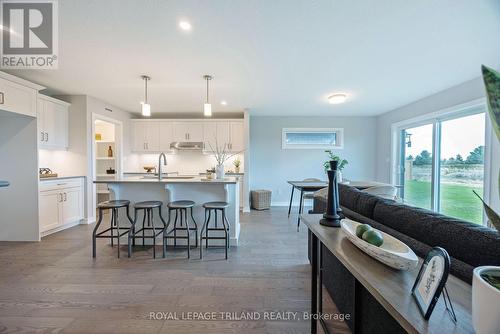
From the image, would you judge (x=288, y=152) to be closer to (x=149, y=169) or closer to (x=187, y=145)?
(x=187, y=145)

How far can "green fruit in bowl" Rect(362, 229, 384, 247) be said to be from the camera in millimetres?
958

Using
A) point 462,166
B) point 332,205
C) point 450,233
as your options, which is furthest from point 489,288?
point 462,166

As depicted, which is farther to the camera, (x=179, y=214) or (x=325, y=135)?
(x=325, y=135)

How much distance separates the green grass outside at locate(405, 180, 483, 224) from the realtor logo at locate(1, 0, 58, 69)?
5.80 m

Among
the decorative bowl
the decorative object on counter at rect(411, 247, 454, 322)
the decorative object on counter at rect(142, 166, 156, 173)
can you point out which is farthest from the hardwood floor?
the decorative object on counter at rect(142, 166, 156, 173)

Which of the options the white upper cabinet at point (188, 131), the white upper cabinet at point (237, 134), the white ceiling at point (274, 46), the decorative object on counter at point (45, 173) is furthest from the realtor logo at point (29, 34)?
the white upper cabinet at point (237, 134)

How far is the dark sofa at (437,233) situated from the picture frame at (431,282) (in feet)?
1.18

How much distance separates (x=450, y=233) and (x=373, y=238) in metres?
0.42

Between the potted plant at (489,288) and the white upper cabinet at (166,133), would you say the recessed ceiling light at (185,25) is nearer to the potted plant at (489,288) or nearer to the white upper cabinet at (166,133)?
the potted plant at (489,288)

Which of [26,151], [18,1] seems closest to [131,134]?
[26,151]

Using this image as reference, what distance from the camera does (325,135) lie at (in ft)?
20.1

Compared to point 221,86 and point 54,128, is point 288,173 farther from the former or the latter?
point 54,128

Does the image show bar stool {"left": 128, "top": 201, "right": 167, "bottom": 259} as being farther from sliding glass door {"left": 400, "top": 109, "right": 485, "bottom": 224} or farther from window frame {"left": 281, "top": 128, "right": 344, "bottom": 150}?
sliding glass door {"left": 400, "top": 109, "right": 485, "bottom": 224}

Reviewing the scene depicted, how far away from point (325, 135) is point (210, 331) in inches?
218
